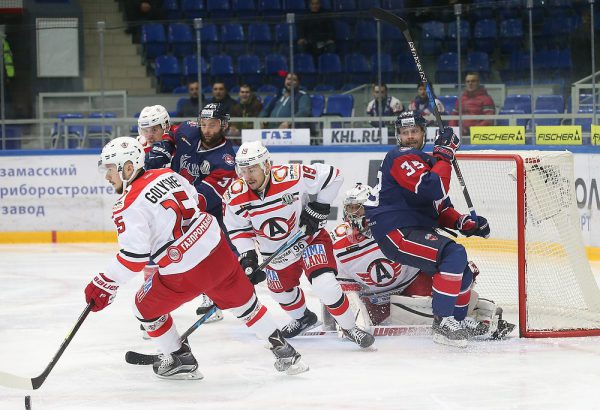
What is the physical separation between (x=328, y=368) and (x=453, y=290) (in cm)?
70

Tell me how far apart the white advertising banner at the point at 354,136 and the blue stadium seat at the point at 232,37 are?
1.11 m

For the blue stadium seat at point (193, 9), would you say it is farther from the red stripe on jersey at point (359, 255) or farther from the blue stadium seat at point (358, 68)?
the red stripe on jersey at point (359, 255)

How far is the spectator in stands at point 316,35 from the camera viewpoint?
30.0ft

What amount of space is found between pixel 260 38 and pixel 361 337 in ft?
15.5

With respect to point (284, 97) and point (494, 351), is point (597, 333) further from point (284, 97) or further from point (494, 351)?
point (284, 97)

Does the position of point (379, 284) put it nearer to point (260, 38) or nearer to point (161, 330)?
point (161, 330)

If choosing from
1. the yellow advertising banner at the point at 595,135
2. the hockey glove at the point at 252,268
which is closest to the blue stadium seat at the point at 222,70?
the yellow advertising banner at the point at 595,135

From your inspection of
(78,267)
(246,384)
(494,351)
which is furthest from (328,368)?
(78,267)

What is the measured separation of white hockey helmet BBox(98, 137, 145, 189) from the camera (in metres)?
4.24

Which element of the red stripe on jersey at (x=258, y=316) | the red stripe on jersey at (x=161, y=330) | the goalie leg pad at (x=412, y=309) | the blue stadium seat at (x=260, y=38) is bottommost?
the goalie leg pad at (x=412, y=309)

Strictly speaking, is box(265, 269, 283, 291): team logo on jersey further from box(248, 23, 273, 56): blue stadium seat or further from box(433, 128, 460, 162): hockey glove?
box(248, 23, 273, 56): blue stadium seat

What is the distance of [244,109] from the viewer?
942 cm

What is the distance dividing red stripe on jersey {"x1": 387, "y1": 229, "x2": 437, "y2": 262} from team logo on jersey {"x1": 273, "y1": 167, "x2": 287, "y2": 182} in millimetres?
580

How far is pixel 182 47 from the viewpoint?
972cm
